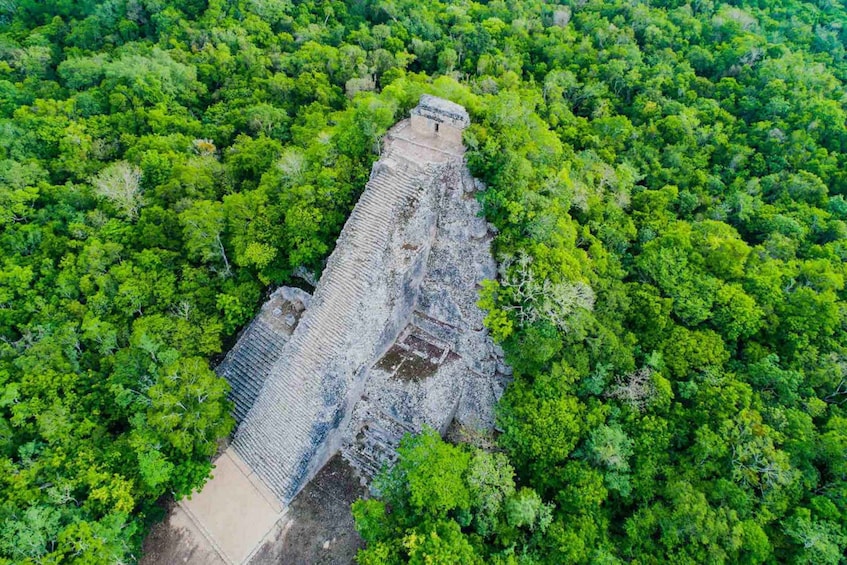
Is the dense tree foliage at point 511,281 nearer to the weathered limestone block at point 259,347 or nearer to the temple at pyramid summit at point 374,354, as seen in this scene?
the weathered limestone block at point 259,347

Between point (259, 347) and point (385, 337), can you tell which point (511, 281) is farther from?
point (259, 347)

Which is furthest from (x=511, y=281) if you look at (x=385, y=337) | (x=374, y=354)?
(x=374, y=354)

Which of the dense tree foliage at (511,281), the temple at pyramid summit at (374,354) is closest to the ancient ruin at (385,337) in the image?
the temple at pyramid summit at (374,354)

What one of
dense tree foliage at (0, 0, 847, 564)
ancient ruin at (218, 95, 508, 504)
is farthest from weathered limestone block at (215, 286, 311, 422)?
dense tree foliage at (0, 0, 847, 564)

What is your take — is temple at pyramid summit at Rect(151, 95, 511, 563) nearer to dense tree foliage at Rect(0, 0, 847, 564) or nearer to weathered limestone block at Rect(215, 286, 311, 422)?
weathered limestone block at Rect(215, 286, 311, 422)

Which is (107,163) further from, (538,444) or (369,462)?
(538,444)
